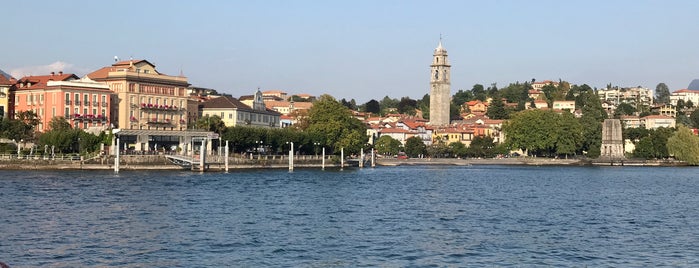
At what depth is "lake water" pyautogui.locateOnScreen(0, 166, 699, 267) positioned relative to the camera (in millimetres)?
28328

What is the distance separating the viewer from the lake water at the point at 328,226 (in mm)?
28328

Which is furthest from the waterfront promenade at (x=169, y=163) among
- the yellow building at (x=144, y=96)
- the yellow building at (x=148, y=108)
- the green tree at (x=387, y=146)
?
the yellow building at (x=144, y=96)

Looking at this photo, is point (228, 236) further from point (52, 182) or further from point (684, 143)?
point (684, 143)

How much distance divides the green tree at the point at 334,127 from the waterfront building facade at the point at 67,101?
22680 millimetres

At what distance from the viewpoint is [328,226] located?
3691cm

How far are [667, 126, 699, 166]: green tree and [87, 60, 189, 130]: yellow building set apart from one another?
71.8 meters

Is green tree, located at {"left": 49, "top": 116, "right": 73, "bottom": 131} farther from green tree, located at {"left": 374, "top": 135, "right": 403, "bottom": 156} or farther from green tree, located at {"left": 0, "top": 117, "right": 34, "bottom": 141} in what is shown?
green tree, located at {"left": 374, "top": 135, "right": 403, "bottom": 156}

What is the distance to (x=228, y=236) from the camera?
32844 millimetres

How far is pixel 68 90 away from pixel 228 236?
2489 inches

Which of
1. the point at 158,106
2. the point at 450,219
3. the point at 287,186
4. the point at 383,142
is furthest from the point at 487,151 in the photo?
the point at 450,219

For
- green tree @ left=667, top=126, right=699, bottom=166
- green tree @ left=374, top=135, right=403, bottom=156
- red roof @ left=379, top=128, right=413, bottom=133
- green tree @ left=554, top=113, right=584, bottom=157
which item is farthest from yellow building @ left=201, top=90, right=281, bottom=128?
green tree @ left=667, top=126, right=699, bottom=166

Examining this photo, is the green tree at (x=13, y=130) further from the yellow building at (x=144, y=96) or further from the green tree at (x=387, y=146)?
the green tree at (x=387, y=146)

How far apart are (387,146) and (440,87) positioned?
29.3 metres

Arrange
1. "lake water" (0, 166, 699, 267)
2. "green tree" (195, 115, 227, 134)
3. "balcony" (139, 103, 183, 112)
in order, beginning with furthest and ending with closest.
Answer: "balcony" (139, 103, 183, 112) < "green tree" (195, 115, 227, 134) < "lake water" (0, 166, 699, 267)
